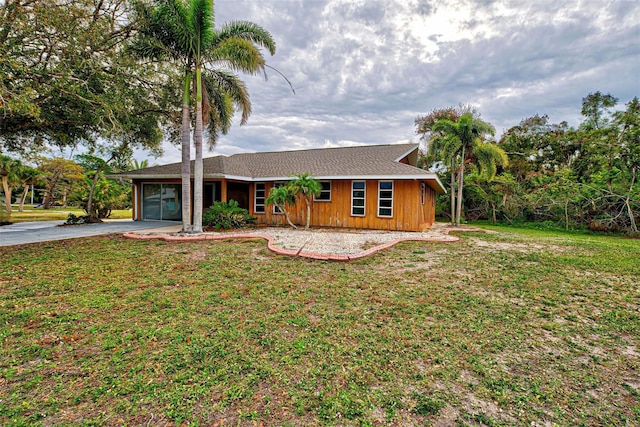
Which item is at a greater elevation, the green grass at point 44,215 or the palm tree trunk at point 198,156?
the palm tree trunk at point 198,156

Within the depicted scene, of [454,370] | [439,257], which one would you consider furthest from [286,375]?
[439,257]

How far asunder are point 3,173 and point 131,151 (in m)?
13.9

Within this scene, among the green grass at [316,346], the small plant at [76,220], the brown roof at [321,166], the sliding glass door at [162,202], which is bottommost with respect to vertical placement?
the green grass at [316,346]

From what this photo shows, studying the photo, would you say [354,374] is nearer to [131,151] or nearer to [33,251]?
[33,251]

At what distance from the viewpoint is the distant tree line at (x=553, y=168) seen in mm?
13523

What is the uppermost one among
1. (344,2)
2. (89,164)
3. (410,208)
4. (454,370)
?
(344,2)

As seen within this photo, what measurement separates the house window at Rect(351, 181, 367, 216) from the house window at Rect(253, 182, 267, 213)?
4.62 meters

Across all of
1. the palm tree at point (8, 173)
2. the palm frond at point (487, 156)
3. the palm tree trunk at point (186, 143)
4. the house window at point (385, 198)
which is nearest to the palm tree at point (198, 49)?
the palm tree trunk at point (186, 143)

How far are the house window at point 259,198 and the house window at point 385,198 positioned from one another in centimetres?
583

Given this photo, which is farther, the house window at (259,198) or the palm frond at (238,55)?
the house window at (259,198)

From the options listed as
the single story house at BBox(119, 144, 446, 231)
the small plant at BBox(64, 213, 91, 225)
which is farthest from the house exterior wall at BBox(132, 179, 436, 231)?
the small plant at BBox(64, 213, 91, 225)

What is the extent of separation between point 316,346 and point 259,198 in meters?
12.2

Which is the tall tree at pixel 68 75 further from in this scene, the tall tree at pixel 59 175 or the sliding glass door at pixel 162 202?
the tall tree at pixel 59 175

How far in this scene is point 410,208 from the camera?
1175 centimetres
